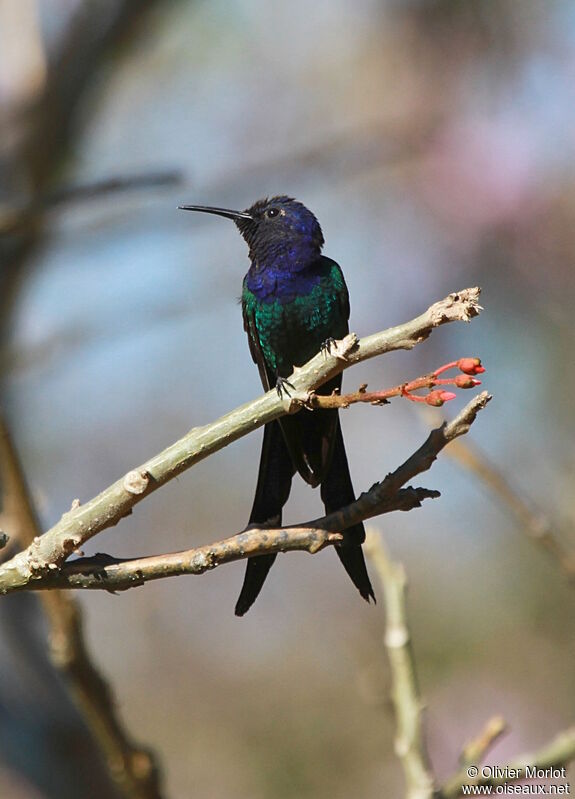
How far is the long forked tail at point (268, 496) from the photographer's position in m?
2.40

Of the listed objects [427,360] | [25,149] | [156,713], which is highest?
[25,149]

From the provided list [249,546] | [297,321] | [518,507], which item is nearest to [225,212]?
[297,321]

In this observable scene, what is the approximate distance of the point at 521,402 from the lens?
5.11 metres

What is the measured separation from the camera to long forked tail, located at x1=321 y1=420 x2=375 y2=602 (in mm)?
2488

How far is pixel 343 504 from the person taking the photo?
A: 9.01 feet

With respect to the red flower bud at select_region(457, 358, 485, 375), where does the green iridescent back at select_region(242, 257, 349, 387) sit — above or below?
above

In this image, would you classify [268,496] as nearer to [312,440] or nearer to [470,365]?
[312,440]

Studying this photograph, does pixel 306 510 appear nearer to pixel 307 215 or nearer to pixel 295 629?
pixel 295 629

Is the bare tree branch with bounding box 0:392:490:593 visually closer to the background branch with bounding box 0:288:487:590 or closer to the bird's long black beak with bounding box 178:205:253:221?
the background branch with bounding box 0:288:487:590

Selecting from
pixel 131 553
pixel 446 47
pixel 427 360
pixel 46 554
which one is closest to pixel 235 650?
pixel 131 553

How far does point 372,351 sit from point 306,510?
5057mm

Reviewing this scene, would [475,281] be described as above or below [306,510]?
above

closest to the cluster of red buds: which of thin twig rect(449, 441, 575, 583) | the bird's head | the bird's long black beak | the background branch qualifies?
the background branch

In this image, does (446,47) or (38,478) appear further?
(38,478)
